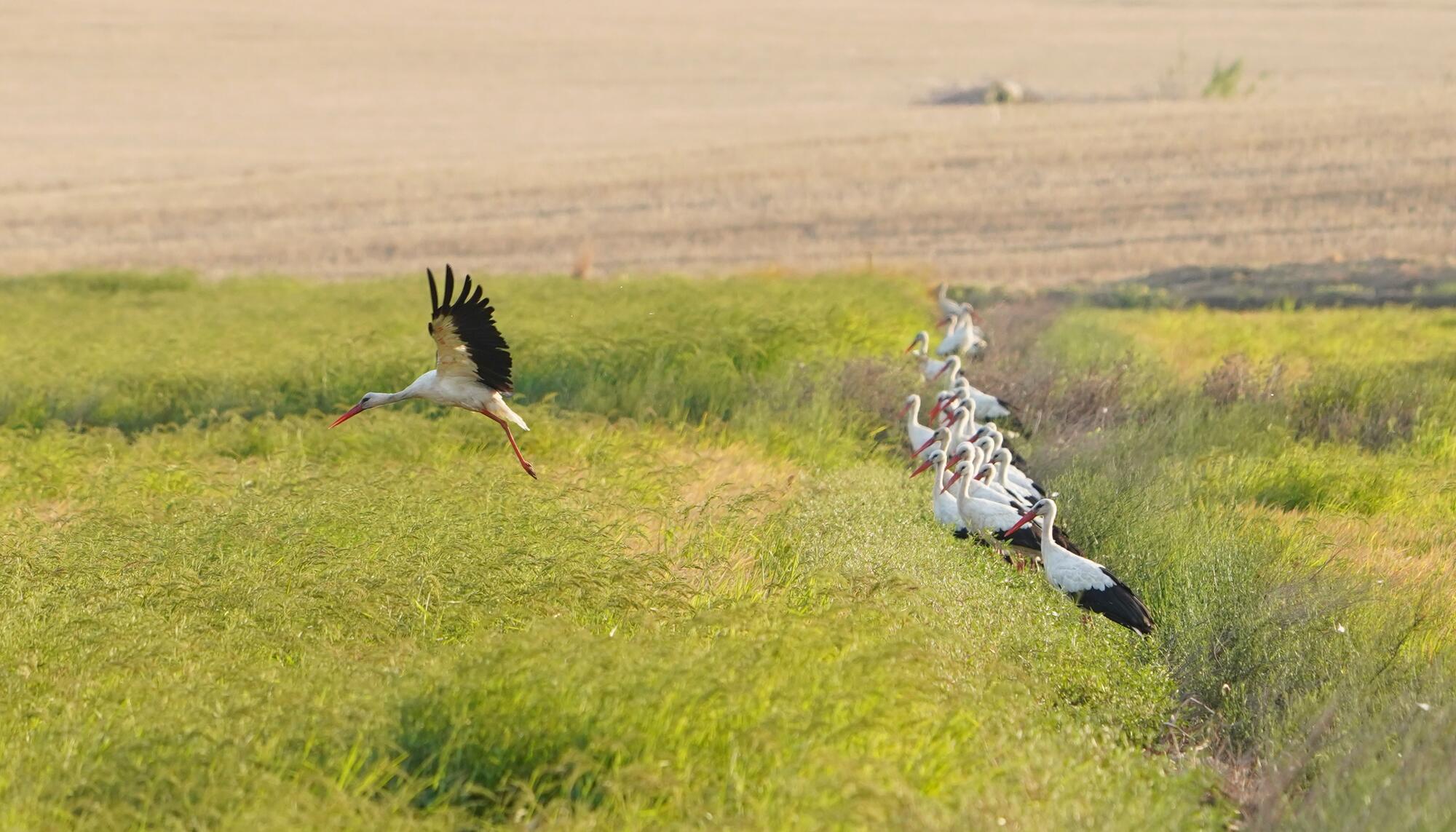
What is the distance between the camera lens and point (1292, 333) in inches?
689

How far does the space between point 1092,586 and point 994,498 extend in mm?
2228

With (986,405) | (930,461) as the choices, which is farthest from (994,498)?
(986,405)

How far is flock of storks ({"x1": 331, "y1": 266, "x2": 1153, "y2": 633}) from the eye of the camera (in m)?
7.72

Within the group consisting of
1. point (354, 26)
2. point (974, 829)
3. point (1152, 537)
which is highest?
point (974, 829)

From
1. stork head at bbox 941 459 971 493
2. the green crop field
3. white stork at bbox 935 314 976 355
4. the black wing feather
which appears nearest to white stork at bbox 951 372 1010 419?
the green crop field

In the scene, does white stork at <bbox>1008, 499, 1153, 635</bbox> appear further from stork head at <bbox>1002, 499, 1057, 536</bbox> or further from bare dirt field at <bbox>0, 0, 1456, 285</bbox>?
bare dirt field at <bbox>0, 0, 1456, 285</bbox>

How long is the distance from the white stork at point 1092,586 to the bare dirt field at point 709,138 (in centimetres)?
1785

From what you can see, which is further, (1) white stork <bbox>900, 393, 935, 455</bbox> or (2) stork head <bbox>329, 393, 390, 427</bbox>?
(1) white stork <bbox>900, 393, 935, 455</bbox>

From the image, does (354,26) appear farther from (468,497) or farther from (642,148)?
(468,497)

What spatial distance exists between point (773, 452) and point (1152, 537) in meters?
3.52

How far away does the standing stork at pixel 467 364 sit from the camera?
27.8ft

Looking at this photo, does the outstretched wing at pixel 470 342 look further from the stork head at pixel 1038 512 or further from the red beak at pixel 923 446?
the red beak at pixel 923 446

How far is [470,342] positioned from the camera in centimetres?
868

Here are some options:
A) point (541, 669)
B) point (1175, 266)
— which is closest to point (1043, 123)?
point (1175, 266)
